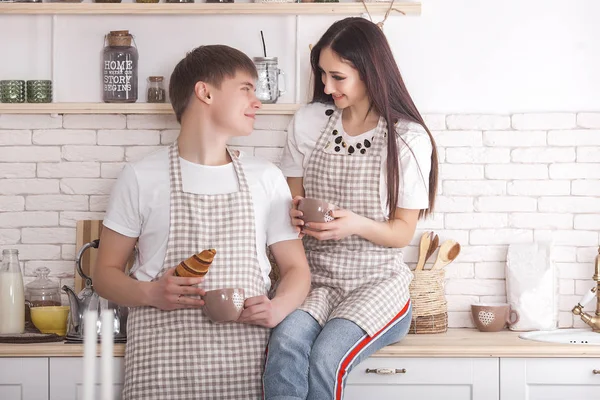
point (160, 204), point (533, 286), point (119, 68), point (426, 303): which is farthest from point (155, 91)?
point (533, 286)

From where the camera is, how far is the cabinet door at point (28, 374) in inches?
107

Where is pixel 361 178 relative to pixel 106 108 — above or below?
below

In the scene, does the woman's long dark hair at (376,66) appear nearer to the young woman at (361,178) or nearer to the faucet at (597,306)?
the young woman at (361,178)

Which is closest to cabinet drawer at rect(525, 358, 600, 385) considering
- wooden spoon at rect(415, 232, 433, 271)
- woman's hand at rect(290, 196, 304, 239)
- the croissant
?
wooden spoon at rect(415, 232, 433, 271)

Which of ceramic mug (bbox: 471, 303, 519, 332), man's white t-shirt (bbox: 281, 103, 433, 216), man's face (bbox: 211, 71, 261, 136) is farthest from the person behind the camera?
ceramic mug (bbox: 471, 303, 519, 332)

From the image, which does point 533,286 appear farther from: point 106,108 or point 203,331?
point 106,108

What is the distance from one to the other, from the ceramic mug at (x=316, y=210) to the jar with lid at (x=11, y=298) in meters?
1.11

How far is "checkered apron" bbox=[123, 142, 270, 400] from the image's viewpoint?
8.19 ft

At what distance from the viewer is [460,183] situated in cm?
326

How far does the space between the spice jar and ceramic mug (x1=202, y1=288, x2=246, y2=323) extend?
1028 mm

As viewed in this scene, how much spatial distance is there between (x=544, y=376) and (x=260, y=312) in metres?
0.96

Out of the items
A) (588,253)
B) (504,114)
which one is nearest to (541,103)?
(504,114)

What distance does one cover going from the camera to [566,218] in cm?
325

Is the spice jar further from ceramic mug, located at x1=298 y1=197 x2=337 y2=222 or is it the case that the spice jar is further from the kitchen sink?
the kitchen sink
